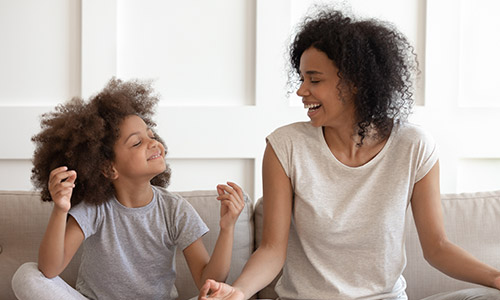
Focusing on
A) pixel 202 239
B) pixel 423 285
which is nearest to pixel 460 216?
pixel 423 285

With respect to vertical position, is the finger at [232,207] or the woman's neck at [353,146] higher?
the woman's neck at [353,146]

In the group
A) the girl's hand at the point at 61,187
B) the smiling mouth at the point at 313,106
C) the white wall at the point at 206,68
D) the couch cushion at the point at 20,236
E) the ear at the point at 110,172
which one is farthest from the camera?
the white wall at the point at 206,68

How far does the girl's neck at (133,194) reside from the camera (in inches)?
70.7

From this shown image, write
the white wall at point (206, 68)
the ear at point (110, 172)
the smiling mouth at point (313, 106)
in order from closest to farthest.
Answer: the smiling mouth at point (313, 106)
the ear at point (110, 172)
the white wall at point (206, 68)

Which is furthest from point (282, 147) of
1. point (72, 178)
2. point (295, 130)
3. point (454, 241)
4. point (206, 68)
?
point (206, 68)

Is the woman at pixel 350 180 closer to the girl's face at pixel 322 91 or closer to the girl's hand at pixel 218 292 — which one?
the girl's face at pixel 322 91

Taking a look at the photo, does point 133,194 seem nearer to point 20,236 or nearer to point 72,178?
point 72,178

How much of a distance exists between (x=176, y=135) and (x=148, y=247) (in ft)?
2.23

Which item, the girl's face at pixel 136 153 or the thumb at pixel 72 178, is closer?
the thumb at pixel 72 178

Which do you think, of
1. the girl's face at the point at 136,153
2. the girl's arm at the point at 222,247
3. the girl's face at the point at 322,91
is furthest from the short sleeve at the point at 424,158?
the girl's face at the point at 136,153

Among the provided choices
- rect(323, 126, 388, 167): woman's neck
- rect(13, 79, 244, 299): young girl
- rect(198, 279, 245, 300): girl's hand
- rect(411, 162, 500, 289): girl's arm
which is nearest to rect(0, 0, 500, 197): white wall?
rect(13, 79, 244, 299): young girl

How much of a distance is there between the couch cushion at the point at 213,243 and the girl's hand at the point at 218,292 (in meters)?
0.45

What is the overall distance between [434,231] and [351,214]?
0.22 metres

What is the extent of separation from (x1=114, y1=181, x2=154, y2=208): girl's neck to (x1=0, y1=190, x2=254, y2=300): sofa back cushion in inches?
9.2
